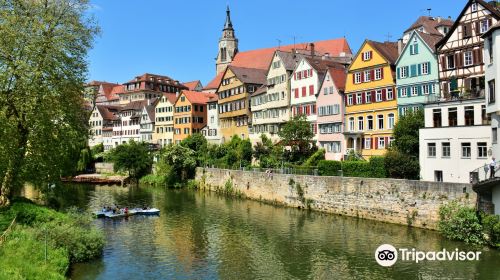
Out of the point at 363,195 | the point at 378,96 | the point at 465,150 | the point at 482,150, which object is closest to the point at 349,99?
the point at 378,96

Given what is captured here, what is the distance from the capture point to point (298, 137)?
178 feet

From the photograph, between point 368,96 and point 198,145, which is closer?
point 368,96

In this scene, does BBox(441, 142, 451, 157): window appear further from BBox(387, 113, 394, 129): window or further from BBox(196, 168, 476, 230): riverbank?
BBox(387, 113, 394, 129): window

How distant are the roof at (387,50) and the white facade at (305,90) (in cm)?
914

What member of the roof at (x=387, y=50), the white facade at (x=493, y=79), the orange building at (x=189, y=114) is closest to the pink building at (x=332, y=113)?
the roof at (x=387, y=50)

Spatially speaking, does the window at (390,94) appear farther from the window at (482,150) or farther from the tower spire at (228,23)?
the tower spire at (228,23)

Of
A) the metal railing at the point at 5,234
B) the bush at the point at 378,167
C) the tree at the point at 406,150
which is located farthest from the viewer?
the bush at the point at 378,167

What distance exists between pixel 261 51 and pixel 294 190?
71.2 meters

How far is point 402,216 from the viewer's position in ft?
114

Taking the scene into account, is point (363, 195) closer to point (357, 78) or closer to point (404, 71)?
point (404, 71)

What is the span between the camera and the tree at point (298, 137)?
53781 millimetres

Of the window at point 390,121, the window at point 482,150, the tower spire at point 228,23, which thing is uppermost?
the tower spire at point 228,23

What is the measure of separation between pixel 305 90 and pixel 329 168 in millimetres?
16307

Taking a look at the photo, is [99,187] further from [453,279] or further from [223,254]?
[453,279]
